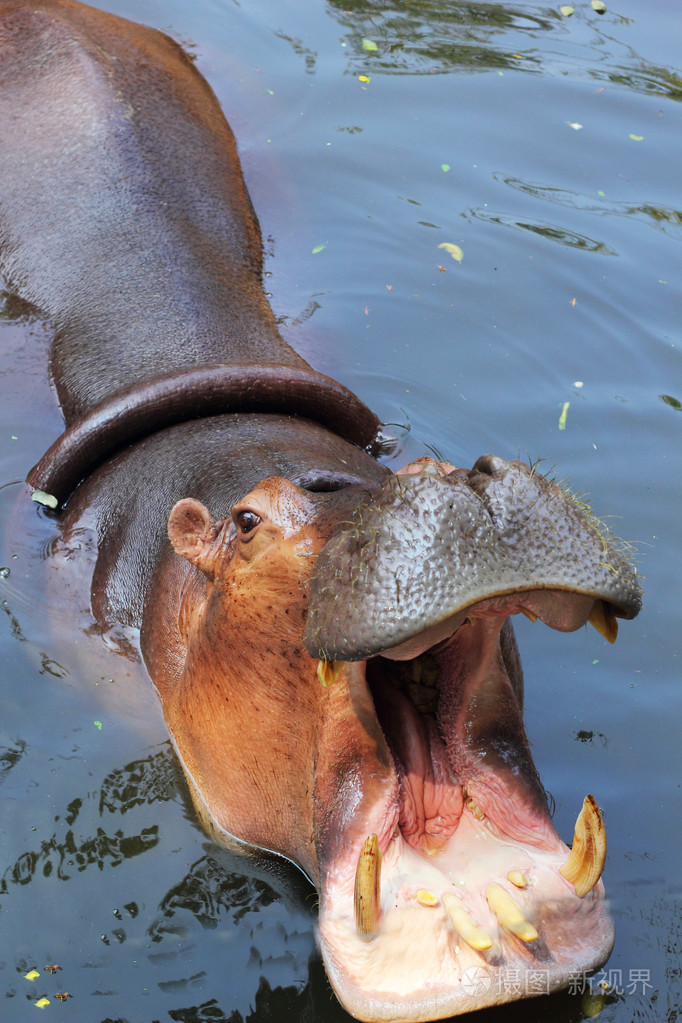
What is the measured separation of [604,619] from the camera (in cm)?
327

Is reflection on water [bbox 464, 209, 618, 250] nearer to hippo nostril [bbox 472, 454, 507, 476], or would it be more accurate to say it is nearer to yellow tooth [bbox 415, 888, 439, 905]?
hippo nostril [bbox 472, 454, 507, 476]

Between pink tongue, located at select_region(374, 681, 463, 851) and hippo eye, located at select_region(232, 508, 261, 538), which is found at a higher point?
hippo eye, located at select_region(232, 508, 261, 538)

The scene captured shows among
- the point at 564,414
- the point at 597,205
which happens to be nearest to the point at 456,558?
the point at 564,414

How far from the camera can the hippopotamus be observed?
3.10 m

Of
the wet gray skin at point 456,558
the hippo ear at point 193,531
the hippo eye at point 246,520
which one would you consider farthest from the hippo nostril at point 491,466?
the hippo ear at point 193,531

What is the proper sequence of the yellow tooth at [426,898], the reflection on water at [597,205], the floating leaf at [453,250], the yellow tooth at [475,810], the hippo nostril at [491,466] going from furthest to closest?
the reflection on water at [597,205]
the floating leaf at [453,250]
the yellow tooth at [475,810]
the yellow tooth at [426,898]
the hippo nostril at [491,466]

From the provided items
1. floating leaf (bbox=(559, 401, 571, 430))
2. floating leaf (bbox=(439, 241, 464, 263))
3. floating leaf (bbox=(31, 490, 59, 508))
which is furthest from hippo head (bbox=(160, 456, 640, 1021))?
floating leaf (bbox=(439, 241, 464, 263))

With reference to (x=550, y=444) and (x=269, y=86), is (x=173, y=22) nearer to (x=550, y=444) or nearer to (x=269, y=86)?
(x=269, y=86)

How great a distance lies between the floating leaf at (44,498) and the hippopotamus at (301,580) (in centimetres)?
2

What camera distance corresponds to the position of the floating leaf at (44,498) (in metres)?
5.48

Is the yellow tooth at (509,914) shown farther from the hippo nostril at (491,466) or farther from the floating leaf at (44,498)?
the floating leaf at (44,498)

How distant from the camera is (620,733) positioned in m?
5.14

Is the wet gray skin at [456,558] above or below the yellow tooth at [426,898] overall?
above

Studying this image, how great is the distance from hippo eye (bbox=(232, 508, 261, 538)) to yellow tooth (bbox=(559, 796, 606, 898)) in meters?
1.38
